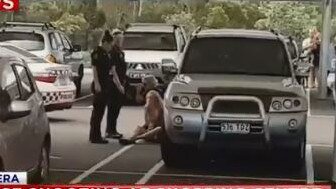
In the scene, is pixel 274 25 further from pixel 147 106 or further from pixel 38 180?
pixel 38 180

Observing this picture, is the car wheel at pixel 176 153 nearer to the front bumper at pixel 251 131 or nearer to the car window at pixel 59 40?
the front bumper at pixel 251 131

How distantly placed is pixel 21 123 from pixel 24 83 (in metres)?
0.26

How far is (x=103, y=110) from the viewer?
19.3ft

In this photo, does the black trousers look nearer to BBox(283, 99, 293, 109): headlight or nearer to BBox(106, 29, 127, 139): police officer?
BBox(106, 29, 127, 139): police officer

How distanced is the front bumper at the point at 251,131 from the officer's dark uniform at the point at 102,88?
0.46 m

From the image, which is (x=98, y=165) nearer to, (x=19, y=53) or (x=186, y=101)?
(x=186, y=101)

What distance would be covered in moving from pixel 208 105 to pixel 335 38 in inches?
35.2

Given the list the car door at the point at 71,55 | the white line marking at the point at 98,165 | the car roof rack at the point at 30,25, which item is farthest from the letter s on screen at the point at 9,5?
the white line marking at the point at 98,165

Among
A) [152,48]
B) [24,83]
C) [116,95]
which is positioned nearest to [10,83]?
[24,83]

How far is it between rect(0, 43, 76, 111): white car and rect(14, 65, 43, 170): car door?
55 millimetres

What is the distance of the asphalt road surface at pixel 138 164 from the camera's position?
5766mm

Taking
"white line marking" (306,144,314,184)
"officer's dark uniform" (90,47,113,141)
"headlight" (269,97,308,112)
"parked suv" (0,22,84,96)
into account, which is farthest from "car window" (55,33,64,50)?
"white line marking" (306,144,314,184)

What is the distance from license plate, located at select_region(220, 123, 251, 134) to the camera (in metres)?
5.68

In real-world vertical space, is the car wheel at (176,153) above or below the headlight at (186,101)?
below
